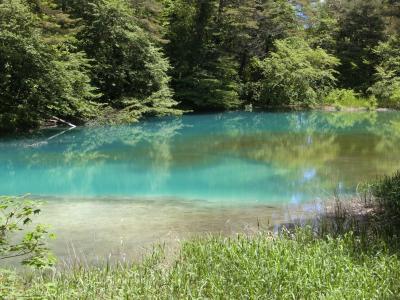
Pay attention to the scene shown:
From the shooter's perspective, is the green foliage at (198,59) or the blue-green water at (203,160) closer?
the blue-green water at (203,160)

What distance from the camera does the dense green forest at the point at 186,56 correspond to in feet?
63.9

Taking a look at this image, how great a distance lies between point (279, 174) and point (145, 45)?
16.2 m

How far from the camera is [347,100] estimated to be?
33656 millimetres

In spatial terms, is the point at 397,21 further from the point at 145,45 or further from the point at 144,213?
the point at 144,213

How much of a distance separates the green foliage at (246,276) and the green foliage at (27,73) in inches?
612

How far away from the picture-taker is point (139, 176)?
1230cm

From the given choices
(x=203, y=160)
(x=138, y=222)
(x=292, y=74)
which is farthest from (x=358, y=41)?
(x=138, y=222)

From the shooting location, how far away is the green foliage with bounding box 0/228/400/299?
13.3ft

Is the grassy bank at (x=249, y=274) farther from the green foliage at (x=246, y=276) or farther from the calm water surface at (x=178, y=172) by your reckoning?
the calm water surface at (x=178, y=172)

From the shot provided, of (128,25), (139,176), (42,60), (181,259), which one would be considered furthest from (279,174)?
(128,25)

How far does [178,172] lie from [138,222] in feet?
16.3

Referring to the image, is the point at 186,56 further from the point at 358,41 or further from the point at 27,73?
the point at 358,41

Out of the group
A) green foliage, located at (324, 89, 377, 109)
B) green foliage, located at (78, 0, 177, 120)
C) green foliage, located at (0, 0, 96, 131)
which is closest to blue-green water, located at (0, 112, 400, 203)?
green foliage, located at (0, 0, 96, 131)

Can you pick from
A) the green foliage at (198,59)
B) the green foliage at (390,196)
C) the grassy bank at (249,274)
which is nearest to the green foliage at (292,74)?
the green foliage at (198,59)
